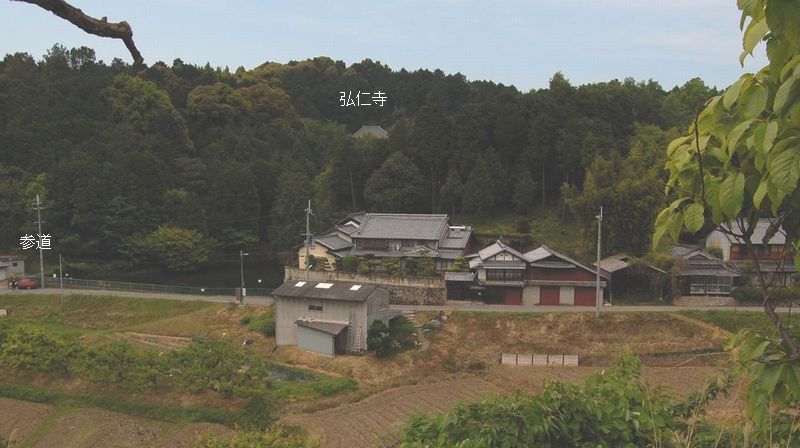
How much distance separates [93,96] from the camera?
44906 mm

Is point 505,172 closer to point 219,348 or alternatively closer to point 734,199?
point 219,348

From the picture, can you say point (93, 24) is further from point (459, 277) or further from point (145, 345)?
point (459, 277)

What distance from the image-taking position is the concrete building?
22.1 meters

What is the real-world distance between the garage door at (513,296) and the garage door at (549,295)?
3.08 feet

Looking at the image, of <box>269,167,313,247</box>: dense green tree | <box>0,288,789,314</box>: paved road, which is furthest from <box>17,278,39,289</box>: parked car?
<box>269,167,313,247</box>: dense green tree

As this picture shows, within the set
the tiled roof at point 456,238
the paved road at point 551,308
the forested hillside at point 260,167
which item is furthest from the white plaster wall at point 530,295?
the tiled roof at point 456,238

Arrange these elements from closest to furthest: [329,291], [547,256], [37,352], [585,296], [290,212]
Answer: [37,352] → [329,291] → [585,296] → [547,256] → [290,212]

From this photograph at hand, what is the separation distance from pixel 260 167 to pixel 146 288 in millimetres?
13591

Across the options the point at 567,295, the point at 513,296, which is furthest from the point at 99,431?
the point at 567,295

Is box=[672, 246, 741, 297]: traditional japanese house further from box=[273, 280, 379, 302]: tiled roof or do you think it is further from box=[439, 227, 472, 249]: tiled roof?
box=[273, 280, 379, 302]: tiled roof

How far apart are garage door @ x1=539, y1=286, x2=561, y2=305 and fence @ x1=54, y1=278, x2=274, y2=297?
1347cm

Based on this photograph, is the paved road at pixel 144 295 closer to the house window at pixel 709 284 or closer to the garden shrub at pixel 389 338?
the garden shrub at pixel 389 338

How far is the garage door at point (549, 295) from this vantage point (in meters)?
26.1

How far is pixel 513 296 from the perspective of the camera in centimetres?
2658
